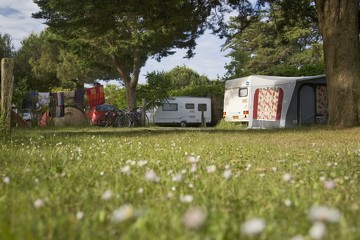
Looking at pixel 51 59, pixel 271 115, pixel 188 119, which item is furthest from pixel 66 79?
pixel 271 115

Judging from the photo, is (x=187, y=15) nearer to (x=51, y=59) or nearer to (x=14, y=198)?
(x=14, y=198)

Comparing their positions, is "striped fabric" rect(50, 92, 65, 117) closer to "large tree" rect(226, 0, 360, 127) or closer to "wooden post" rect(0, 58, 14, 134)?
"wooden post" rect(0, 58, 14, 134)

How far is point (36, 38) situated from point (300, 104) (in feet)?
122

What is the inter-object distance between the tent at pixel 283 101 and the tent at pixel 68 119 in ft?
27.9

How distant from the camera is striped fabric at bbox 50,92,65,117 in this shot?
20.5 m

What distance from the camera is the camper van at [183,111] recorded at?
27047 millimetres

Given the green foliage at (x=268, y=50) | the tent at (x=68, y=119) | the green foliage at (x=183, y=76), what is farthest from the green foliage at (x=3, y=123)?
the green foliage at (x=183, y=76)

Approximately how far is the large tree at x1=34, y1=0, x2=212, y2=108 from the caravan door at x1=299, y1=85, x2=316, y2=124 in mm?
5513

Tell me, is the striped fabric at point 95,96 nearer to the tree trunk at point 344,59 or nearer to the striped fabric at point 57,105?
the striped fabric at point 57,105

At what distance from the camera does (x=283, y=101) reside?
1817 centimetres

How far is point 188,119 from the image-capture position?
1097 inches

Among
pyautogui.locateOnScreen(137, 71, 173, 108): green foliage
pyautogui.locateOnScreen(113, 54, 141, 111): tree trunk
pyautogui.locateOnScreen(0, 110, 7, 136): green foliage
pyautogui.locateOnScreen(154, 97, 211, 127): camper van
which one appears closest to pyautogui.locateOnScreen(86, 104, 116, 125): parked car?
pyautogui.locateOnScreen(113, 54, 141, 111): tree trunk

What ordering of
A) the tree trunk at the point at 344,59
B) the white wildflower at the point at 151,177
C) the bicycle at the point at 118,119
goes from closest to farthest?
the white wildflower at the point at 151,177
the tree trunk at the point at 344,59
the bicycle at the point at 118,119

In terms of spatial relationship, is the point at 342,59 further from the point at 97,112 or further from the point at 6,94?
the point at 97,112
